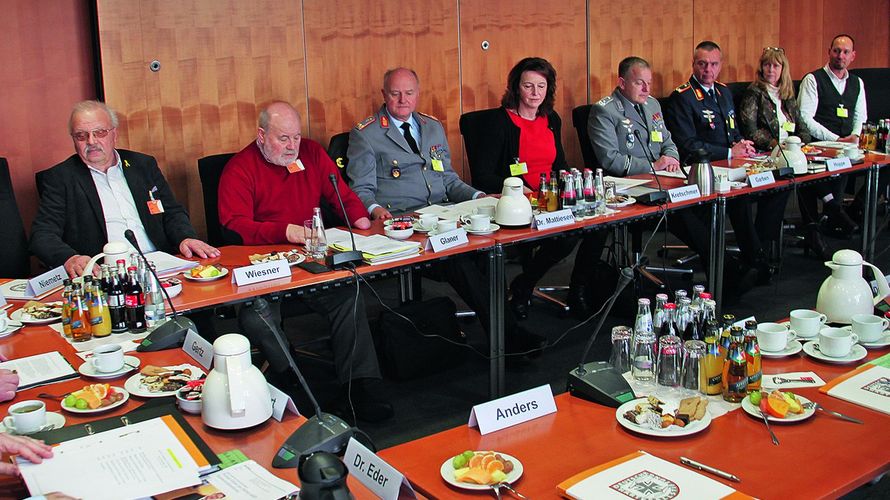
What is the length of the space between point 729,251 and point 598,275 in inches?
54.3

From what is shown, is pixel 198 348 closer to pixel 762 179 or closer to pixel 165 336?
pixel 165 336

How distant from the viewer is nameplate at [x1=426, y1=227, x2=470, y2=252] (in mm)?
3152

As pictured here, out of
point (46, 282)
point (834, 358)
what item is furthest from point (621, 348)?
point (46, 282)

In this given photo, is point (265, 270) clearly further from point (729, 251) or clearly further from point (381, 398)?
point (729, 251)

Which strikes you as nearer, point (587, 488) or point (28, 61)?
point (587, 488)

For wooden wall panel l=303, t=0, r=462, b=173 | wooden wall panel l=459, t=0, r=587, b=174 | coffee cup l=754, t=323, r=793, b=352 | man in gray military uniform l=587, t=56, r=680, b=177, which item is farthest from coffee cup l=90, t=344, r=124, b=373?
wooden wall panel l=459, t=0, r=587, b=174

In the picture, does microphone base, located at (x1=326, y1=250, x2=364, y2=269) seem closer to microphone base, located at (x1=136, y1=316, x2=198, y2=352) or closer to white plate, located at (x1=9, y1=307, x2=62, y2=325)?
microphone base, located at (x1=136, y1=316, x2=198, y2=352)

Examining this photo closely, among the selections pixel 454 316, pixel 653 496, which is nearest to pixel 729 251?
pixel 454 316

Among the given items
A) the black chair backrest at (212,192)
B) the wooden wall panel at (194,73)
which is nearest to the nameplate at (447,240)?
the black chair backrest at (212,192)

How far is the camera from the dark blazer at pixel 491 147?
453cm

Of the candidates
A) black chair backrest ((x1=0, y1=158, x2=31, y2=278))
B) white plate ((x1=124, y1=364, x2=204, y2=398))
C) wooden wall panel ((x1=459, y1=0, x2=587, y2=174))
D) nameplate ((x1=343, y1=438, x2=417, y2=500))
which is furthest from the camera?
wooden wall panel ((x1=459, y1=0, x2=587, y2=174))

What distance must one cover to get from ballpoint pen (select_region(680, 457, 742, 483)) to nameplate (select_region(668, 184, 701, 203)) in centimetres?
232

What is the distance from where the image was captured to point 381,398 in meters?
3.37

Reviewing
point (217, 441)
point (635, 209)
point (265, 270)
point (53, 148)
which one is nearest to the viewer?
point (217, 441)
